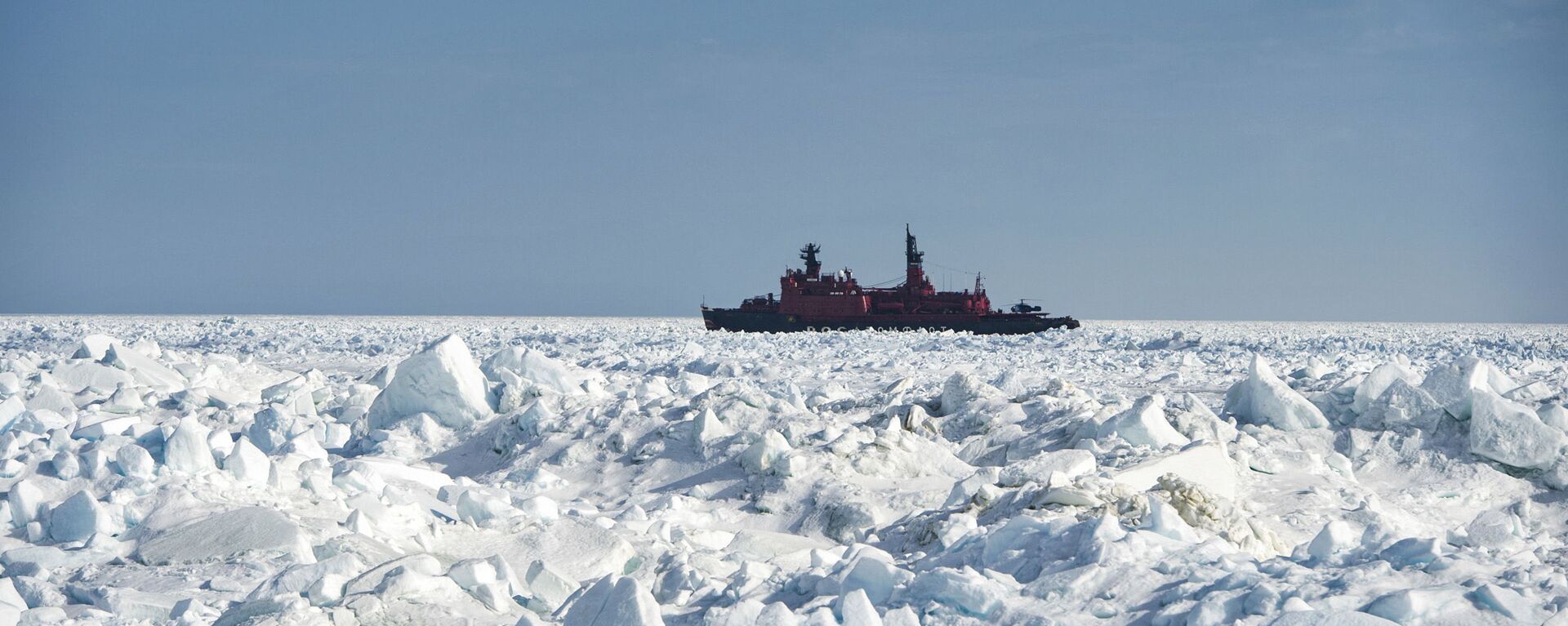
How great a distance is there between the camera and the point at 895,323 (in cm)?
2958

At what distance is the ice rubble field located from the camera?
3.11 metres

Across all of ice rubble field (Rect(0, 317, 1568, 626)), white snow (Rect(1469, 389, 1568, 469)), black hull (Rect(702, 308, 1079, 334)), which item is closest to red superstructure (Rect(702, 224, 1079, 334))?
black hull (Rect(702, 308, 1079, 334))

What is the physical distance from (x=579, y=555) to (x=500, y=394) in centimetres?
424

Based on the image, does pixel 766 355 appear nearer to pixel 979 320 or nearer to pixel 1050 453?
pixel 1050 453

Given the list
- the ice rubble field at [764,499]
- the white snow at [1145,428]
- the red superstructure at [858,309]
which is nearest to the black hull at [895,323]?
the red superstructure at [858,309]

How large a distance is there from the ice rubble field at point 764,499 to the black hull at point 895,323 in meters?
17.6

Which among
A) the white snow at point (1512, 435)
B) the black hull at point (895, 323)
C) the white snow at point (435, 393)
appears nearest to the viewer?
the white snow at point (1512, 435)

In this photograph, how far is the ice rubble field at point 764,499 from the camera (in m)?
3.11

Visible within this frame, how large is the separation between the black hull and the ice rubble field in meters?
17.6

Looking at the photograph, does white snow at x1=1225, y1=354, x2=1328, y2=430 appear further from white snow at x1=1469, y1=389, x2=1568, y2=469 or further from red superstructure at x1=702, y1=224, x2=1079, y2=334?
red superstructure at x1=702, y1=224, x2=1079, y2=334

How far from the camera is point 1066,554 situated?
11.2 feet

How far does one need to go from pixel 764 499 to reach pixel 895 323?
23.8 metres

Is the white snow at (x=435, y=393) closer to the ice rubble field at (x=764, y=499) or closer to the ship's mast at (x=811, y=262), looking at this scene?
the ice rubble field at (x=764, y=499)

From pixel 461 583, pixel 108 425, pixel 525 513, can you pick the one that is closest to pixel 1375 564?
pixel 461 583
